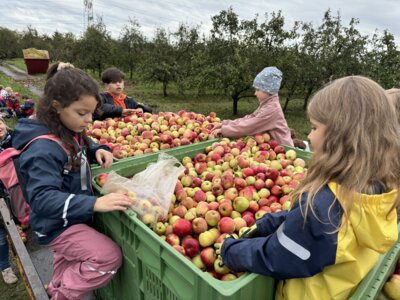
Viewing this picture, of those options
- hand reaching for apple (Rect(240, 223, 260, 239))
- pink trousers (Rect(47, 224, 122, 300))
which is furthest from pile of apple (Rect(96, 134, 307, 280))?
pink trousers (Rect(47, 224, 122, 300))

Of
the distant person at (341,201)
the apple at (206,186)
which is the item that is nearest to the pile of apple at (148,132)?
the apple at (206,186)

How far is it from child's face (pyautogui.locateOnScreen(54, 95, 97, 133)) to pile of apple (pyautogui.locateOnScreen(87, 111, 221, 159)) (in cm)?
115

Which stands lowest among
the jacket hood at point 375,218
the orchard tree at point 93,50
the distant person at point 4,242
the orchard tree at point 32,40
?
the distant person at point 4,242

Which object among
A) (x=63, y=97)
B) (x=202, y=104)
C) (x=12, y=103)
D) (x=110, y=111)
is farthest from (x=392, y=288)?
(x=202, y=104)

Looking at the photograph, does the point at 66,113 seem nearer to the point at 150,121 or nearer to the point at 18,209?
the point at 18,209

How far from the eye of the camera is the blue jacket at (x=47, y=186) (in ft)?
5.51

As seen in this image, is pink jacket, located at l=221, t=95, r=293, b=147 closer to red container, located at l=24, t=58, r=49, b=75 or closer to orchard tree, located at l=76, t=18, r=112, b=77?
orchard tree, located at l=76, t=18, r=112, b=77

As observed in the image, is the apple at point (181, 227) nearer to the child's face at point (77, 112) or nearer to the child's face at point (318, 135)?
the child's face at point (77, 112)

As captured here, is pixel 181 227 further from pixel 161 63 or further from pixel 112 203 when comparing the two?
pixel 161 63

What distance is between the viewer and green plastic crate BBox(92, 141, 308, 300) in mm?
1301

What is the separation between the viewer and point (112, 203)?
175 cm

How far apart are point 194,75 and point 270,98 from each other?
11.0 metres

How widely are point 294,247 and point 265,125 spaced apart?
8.25 ft

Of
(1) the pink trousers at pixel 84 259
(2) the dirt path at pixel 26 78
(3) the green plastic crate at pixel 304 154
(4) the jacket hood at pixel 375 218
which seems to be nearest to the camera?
(4) the jacket hood at pixel 375 218
